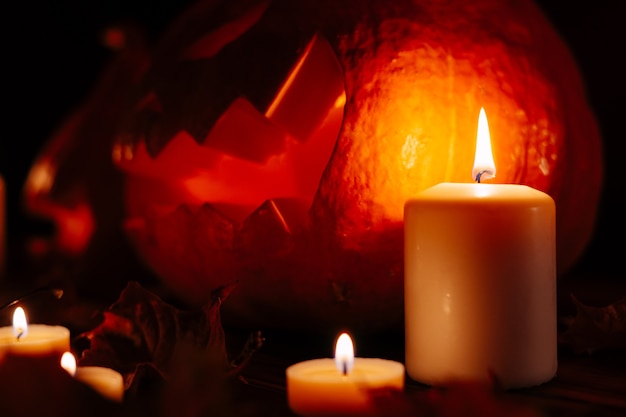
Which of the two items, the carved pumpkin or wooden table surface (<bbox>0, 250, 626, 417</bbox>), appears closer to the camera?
wooden table surface (<bbox>0, 250, 626, 417</bbox>)

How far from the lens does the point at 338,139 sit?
832 millimetres

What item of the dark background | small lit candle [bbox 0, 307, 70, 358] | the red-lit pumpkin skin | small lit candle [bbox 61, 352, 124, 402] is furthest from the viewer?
the dark background

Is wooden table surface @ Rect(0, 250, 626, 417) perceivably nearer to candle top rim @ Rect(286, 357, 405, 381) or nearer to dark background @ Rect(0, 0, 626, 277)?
candle top rim @ Rect(286, 357, 405, 381)

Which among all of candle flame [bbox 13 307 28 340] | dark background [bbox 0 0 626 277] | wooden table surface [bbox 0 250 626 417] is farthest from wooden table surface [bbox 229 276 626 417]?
dark background [bbox 0 0 626 277]

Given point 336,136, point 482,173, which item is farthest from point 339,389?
point 336,136

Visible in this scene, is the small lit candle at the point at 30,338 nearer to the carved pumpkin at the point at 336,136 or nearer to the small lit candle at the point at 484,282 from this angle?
the carved pumpkin at the point at 336,136

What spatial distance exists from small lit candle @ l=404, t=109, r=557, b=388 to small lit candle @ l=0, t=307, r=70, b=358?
1.11ft

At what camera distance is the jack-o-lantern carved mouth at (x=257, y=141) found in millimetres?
875

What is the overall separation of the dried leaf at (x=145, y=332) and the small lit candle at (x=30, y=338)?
30 mm

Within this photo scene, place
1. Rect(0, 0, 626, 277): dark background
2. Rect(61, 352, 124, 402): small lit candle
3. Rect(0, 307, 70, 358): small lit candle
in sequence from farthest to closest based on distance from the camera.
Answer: Rect(0, 0, 626, 277): dark background < Rect(0, 307, 70, 358): small lit candle < Rect(61, 352, 124, 402): small lit candle

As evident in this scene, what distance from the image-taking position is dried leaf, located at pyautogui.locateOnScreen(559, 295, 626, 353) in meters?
0.79

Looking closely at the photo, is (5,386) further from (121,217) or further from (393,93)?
(121,217)

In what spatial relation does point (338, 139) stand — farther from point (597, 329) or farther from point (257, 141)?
point (597, 329)

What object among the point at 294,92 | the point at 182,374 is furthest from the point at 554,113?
the point at 182,374
